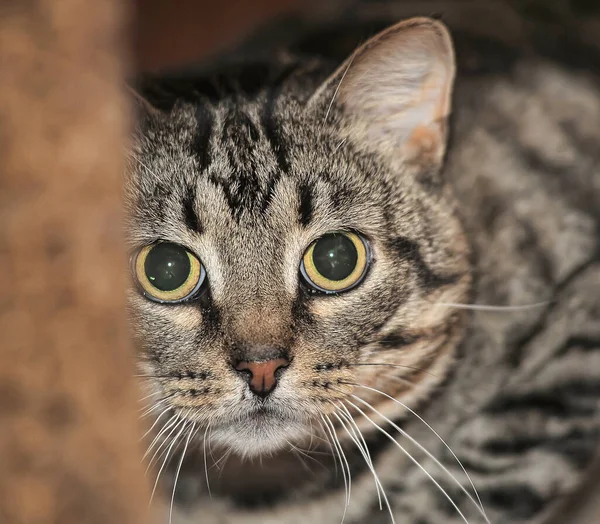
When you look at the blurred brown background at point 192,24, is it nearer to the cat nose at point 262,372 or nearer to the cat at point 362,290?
the cat at point 362,290

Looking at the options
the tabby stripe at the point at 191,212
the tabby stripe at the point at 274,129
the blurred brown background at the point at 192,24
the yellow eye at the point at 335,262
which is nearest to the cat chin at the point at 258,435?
the yellow eye at the point at 335,262

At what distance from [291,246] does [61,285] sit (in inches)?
20.9

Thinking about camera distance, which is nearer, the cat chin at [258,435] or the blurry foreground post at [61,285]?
the blurry foreground post at [61,285]

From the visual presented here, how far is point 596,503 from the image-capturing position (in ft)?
6.30

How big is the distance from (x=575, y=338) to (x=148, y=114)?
1074mm

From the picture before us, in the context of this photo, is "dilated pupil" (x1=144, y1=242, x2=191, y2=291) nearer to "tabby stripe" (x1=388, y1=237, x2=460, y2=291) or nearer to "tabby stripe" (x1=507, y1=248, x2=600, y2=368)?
"tabby stripe" (x1=388, y1=237, x2=460, y2=291)

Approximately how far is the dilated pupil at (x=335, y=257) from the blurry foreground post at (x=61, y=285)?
513mm

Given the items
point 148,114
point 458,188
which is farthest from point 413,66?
point 148,114

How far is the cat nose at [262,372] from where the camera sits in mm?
1291

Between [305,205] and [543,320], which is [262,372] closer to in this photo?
Answer: [305,205]

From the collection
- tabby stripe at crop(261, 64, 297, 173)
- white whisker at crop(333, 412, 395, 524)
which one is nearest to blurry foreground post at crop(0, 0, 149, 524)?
tabby stripe at crop(261, 64, 297, 173)

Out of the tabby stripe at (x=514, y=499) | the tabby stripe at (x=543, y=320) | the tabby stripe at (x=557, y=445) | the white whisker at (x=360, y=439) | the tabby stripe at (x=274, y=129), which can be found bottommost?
the tabby stripe at (x=514, y=499)

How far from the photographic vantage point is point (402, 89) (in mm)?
1576

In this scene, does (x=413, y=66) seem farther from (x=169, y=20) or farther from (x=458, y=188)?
(x=169, y=20)
